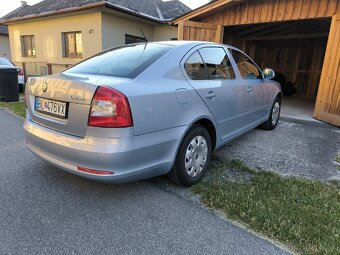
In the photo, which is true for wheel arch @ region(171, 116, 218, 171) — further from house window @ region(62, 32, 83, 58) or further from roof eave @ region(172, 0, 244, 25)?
house window @ region(62, 32, 83, 58)

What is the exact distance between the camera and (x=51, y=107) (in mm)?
2607

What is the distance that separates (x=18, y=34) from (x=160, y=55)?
1516cm

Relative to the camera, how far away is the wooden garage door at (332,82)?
5.76 metres

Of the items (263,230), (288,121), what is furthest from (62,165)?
(288,121)

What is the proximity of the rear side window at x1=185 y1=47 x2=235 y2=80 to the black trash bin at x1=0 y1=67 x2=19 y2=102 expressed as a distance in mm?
7402

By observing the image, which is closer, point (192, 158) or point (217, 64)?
point (192, 158)

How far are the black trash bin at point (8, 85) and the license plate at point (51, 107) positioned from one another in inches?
266

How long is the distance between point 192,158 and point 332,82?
465 centimetres

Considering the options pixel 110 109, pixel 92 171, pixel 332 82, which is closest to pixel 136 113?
pixel 110 109

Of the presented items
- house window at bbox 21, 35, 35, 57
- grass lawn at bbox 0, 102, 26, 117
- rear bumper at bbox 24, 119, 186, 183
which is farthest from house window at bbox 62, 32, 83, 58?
rear bumper at bbox 24, 119, 186, 183

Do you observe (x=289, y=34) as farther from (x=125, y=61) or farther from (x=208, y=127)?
(x=125, y=61)

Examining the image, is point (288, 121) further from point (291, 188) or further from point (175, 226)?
point (175, 226)

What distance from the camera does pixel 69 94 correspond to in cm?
241

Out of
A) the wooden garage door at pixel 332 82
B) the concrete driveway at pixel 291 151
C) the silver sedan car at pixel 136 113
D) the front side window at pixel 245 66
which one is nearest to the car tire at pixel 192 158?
the silver sedan car at pixel 136 113
